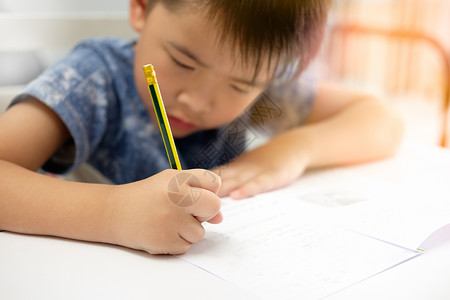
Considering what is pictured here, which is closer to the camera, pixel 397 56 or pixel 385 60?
pixel 397 56

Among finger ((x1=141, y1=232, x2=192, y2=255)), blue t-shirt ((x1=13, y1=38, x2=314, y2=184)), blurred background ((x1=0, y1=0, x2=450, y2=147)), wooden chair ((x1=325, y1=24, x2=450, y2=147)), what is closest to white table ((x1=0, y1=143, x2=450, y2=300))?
finger ((x1=141, y1=232, x2=192, y2=255))

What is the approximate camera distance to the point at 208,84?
0.51 m

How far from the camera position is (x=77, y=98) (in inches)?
22.2

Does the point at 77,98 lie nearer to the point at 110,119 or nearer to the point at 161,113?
the point at 110,119

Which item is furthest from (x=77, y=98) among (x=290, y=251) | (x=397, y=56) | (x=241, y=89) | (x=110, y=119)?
(x=397, y=56)

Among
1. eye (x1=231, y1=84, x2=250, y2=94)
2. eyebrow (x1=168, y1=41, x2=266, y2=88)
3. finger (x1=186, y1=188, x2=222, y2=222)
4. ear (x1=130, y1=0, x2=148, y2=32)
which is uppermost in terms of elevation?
ear (x1=130, y1=0, x2=148, y2=32)

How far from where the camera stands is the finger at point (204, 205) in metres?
0.36

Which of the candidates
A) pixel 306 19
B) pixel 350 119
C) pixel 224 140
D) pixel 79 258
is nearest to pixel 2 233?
pixel 79 258

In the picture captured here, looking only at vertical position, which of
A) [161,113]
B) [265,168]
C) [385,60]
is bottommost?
[385,60]

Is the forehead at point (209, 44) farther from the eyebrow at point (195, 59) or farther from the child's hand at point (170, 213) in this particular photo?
the child's hand at point (170, 213)

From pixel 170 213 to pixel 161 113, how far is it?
0.25 feet

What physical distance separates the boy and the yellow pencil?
1 centimetres

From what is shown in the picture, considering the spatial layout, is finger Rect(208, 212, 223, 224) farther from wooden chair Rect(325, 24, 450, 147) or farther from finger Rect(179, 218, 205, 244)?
wooden chair Rect(325, 24, 450, 147)

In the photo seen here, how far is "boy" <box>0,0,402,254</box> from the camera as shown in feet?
1.25
